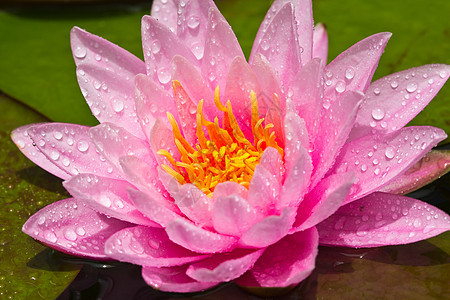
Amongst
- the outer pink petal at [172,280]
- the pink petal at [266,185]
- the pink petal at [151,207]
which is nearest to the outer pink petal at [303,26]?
the pink petal at [266,185]

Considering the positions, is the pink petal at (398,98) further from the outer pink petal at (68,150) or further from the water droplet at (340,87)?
the outer pink petal at (68,150)

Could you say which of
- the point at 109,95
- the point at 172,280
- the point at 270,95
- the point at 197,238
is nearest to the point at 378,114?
the point at 270,95

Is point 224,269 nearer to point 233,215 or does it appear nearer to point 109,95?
point 233,215

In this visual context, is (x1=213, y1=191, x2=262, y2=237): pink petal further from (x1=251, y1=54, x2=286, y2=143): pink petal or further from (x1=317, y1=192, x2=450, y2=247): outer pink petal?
(x1=251, y1=54, x2=286, y2=143): pink petal

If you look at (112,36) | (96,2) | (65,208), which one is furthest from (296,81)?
(96,2)

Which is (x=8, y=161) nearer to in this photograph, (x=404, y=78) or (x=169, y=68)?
(x=169, y=68)

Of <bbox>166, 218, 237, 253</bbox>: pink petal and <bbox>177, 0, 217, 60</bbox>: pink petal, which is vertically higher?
<bbox>177, 0, 217, 60</bbox>: pink petal

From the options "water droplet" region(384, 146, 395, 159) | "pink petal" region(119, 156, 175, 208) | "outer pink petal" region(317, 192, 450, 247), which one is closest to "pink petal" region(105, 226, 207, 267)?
"pink petal" region(119, 156, 175, 208)
